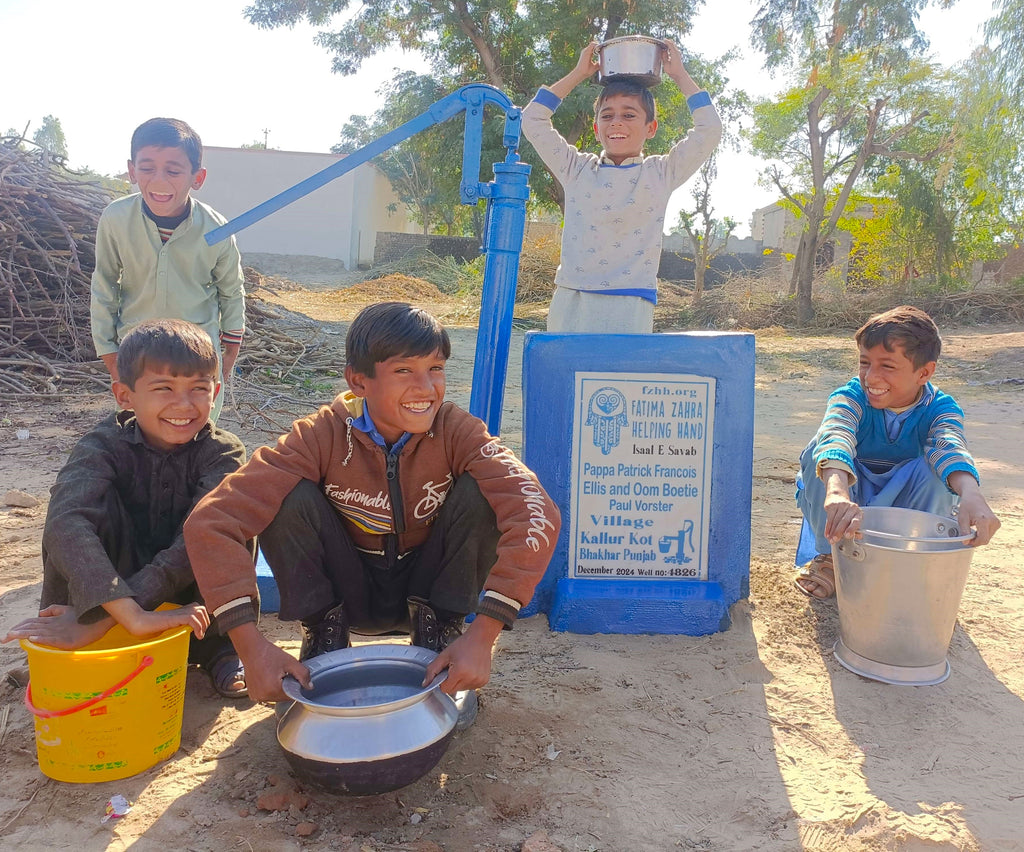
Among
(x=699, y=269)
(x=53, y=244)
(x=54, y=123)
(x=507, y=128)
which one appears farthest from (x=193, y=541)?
(x=54, y=123)

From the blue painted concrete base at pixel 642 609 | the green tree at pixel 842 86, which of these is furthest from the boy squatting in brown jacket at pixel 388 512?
the green tree at pixel 842 86

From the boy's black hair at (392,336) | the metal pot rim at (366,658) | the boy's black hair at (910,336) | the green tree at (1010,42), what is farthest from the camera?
the green tree at (1010,42)

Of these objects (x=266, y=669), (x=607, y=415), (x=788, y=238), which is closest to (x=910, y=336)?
(x=607, y=415)

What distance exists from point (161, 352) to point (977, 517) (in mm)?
2066

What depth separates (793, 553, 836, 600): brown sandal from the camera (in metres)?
2.57

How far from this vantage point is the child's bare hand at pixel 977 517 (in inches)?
76.7

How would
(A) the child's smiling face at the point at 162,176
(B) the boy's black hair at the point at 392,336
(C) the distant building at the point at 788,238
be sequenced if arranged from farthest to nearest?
(C) the distant building at the point at 788,238 < (A) the child's smiling face at the point at 162,176 < (B) the boy's black hair at the point at 392,336

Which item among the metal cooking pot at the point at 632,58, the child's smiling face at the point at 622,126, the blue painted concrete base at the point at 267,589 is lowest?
the blue painted concrete base at the point at 267,589

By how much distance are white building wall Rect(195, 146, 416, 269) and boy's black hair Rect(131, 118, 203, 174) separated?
2279 cm

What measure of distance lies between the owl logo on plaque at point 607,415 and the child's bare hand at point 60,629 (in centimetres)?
137

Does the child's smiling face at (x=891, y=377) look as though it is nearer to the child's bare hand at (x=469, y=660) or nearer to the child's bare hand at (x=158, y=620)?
the child's bare hand at (x=469, y=660)

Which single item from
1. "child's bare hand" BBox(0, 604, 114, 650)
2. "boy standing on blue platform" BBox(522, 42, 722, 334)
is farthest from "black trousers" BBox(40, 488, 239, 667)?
"boy standing on blue platform" BBox(522, 42, 722, 334)

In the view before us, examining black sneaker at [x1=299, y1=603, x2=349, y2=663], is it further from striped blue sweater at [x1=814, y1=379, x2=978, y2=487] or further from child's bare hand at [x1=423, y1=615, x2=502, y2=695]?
striped blue sweater at [x1=814, y1=379, x2=978, y2=487]

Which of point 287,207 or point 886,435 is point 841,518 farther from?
point 287,207
